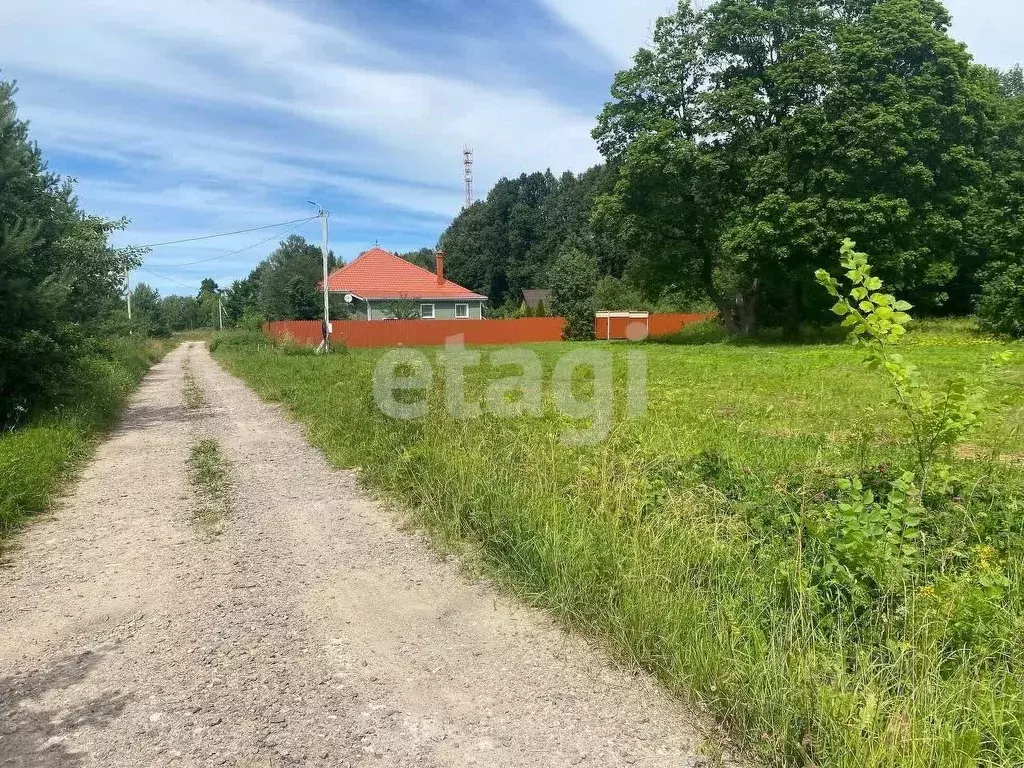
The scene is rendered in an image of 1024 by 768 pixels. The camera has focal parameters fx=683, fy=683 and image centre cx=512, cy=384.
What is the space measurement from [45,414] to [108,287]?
320 centimetres

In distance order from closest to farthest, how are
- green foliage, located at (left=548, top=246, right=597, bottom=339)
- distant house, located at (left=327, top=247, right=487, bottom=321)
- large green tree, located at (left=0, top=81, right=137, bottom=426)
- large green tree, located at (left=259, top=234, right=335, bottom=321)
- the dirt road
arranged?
the dirt road < large green tree, located at (left=0, top=81, right=137, bottom=426) < large green tree, located at (left=259, top=234, right=335, bottom=321) < green foliage, located at (left=548, top=246, right=597, bottom=339) < distant house, located at (left=327, top=247, right=487, bottom=321)

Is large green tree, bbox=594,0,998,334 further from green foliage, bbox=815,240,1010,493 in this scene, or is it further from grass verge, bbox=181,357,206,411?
green foliage, bbox=815,240,1010,493

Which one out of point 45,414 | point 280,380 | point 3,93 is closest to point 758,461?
point 45,414

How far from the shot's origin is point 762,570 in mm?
3615

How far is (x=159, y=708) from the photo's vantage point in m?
2.95

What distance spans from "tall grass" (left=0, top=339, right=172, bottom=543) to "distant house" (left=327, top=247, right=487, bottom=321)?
104 feet

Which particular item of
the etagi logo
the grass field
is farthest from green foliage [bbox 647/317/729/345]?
the grass field

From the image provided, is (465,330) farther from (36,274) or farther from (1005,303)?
(36,274)

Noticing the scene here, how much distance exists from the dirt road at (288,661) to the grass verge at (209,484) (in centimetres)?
17

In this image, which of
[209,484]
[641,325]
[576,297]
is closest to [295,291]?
[576,297]

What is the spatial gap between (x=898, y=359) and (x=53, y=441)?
877cm

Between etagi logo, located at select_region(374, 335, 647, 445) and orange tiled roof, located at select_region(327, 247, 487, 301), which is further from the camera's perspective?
orange tiled roof, located at select_region(327, 247, 487, 301)

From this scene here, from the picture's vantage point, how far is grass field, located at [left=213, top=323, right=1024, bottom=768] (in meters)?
2.54

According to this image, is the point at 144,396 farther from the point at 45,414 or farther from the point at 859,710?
the point at 859,710
